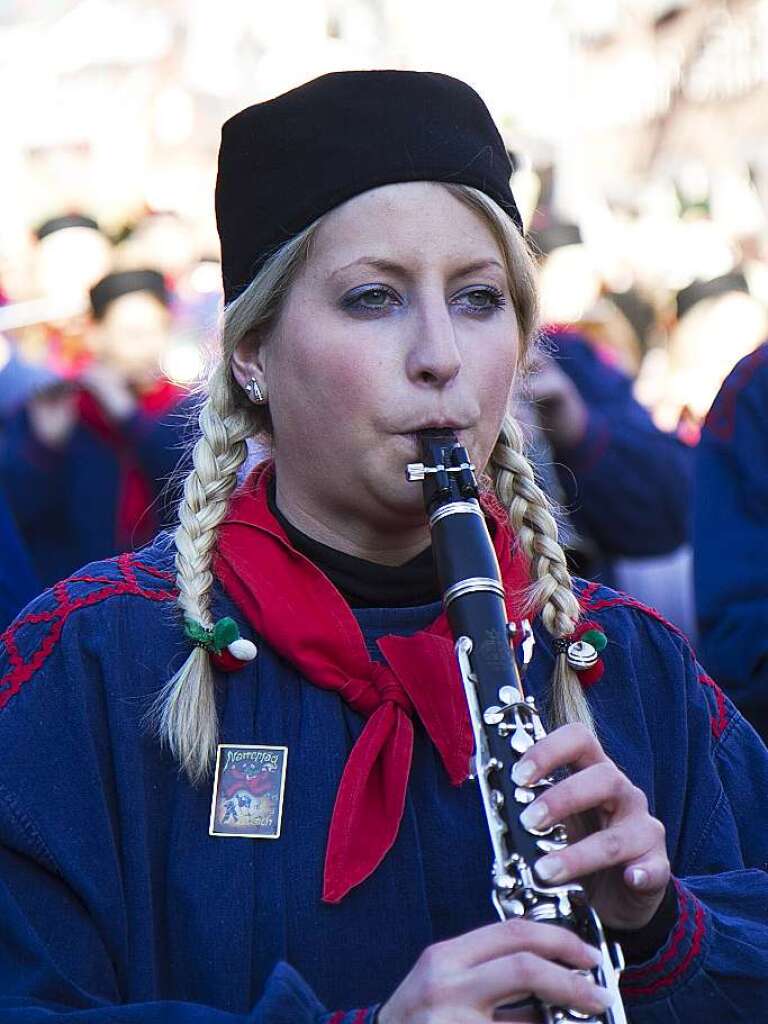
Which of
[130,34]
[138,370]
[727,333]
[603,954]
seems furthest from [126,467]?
[130,34]

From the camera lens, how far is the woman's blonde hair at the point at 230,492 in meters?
2.24

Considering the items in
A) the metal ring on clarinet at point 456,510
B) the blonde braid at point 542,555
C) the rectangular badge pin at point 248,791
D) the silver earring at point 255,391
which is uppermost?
the silver earring at point 255,391

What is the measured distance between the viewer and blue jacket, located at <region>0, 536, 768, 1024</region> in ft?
6.88

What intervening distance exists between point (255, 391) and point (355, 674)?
0.48 meters

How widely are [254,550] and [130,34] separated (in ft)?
52.2

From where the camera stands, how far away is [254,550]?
7.91 ft

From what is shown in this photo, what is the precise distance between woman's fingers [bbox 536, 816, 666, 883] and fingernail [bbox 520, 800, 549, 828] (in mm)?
39

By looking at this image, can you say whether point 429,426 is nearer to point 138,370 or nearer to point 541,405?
point 541,405

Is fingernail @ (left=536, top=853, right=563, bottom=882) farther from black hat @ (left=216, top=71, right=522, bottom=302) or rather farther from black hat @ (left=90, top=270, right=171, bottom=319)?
black hat @ (left=90, top=270, right=171, bottom=319)

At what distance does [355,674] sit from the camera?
7.66ft

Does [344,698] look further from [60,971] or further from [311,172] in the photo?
[311,172]

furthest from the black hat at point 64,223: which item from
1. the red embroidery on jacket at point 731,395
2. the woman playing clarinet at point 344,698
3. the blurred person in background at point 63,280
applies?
the woman playing clarinet at point 344,698

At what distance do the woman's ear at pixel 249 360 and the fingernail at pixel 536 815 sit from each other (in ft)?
2.86

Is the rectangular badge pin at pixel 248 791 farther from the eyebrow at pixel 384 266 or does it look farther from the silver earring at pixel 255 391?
the eyebrow at pixel 384 266
